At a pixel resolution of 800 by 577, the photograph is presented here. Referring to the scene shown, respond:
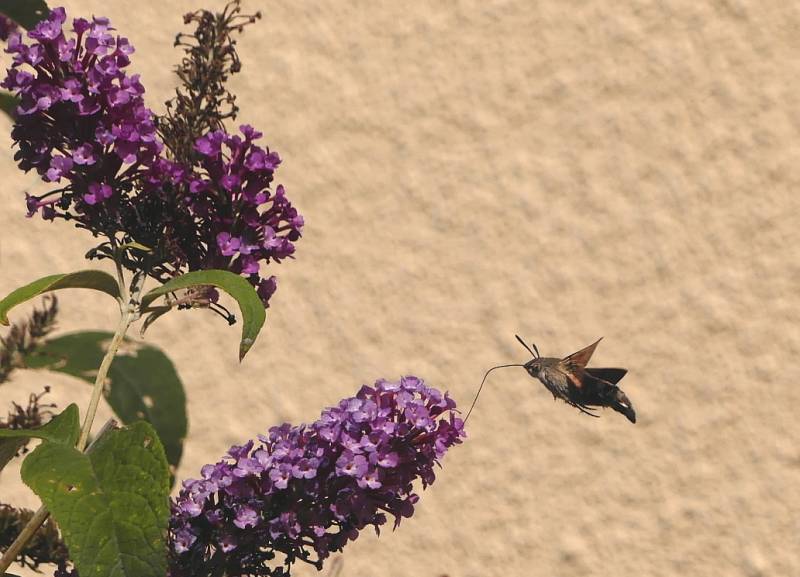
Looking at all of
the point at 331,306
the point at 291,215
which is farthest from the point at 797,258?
the point at 291,215

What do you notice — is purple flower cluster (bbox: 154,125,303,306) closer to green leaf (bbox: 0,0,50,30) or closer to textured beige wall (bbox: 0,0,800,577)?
green leaf (bbox: 0,0,50,30)

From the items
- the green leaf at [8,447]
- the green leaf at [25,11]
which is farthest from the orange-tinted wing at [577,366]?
the green leaf at [25,11]

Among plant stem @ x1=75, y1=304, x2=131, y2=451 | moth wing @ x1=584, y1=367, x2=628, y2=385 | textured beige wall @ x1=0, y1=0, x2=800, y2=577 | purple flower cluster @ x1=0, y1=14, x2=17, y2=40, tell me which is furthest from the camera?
textured beige wall @ x1=0, y1=0, x2=800, y2=577

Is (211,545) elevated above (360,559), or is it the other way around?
(360,559)

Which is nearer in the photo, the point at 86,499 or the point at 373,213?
the point at 86,499

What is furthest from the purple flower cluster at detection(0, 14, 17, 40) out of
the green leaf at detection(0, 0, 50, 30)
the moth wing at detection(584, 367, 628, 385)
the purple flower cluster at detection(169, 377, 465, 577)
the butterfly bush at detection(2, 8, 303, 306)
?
the moth wing at detection(584, 367, 628, 385)

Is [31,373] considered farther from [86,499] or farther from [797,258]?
[797,258]

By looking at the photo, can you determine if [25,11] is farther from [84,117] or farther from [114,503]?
[114,503]
